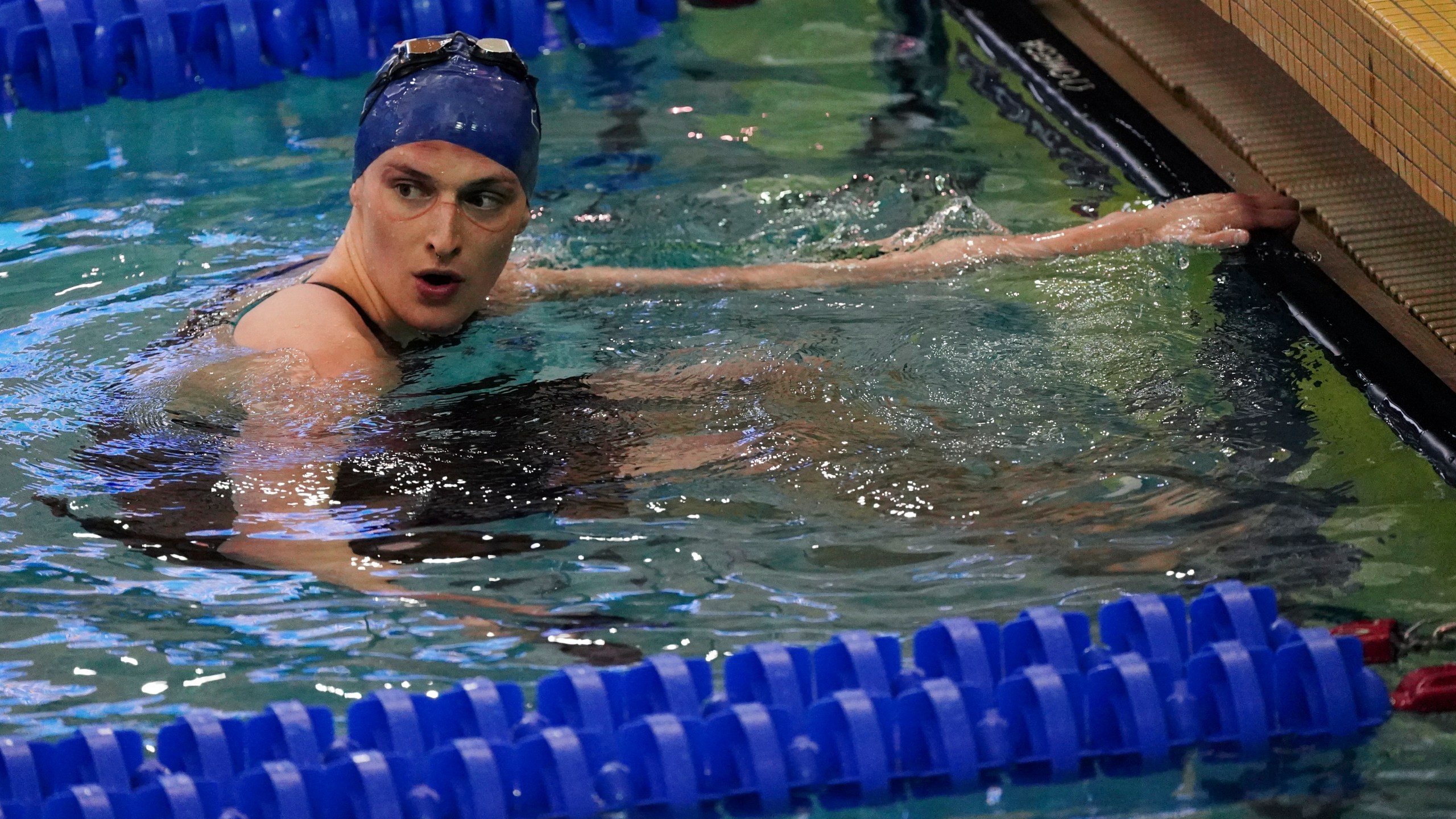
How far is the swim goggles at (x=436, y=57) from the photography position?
11.4 ft

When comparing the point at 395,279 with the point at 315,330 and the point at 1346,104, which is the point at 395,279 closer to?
the point at 315,330

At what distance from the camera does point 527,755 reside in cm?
239

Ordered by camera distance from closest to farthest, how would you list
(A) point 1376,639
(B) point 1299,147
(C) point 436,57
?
(A) point 1376,639, (C) point 436,57, (B) point 1299,147

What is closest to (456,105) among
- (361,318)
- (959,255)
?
(361,318)

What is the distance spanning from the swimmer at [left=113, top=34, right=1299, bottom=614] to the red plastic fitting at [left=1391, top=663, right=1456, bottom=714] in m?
1.38

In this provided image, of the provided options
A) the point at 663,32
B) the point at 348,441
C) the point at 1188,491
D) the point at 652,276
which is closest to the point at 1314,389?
the point at 1188,491

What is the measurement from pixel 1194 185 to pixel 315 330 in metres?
2.70

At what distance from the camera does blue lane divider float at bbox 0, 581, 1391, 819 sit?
234cm

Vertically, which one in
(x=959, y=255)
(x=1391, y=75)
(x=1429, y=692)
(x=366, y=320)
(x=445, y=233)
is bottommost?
(x=1429, y=692)

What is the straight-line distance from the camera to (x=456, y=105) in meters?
3.37

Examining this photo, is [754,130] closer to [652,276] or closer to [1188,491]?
[652,276]

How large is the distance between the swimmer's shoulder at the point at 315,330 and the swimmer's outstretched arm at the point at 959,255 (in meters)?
0.67

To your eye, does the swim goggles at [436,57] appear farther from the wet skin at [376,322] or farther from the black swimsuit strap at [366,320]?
the black swimsuit strap at [366,320]

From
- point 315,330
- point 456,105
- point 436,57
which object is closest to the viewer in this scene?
point 315,330
